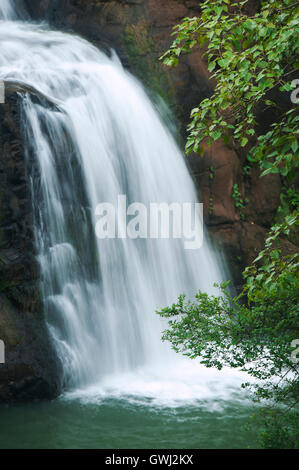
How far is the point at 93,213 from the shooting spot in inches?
311

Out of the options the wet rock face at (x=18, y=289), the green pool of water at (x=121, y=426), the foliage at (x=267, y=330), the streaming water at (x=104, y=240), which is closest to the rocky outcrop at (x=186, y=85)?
the streaming water at (x=104, y=240)

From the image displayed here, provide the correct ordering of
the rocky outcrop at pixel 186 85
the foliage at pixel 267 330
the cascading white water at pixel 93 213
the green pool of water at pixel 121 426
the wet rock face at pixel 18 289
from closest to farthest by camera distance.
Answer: the foliage at pixel 267 330, the green pool of water at pixel 121 426, the wet rock face at pixel 18 289, the cascading white water at pixel 93 213, the rocky outcrop at pixel 186 85

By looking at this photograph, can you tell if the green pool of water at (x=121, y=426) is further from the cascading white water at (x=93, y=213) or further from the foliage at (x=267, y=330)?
the foliage at (x=267, y=330)

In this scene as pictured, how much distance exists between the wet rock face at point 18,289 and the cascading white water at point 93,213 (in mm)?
242

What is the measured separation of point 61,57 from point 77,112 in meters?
2.06

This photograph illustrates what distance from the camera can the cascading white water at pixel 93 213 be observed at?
700 cm

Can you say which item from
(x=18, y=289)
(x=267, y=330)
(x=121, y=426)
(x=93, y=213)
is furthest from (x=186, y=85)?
(x=267, y=330)

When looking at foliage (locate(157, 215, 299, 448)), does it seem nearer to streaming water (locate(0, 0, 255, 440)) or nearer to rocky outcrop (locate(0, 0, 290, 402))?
streaming water (locate(0, 0, 255, 440))

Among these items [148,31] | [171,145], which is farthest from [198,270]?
[148,31]

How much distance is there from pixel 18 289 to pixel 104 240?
1871 mm

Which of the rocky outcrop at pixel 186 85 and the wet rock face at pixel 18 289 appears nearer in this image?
the wet rock face at pixel 18 289

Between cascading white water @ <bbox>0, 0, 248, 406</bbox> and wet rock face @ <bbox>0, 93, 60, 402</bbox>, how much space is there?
242mm

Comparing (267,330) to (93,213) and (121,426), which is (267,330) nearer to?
(121,426)

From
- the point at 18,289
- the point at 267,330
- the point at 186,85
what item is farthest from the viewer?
the point at 186,85
